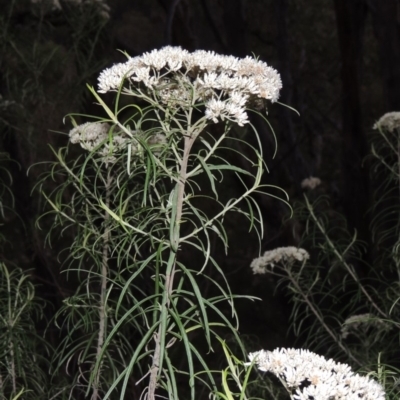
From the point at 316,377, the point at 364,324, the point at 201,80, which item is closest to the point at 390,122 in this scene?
the point at 364,324

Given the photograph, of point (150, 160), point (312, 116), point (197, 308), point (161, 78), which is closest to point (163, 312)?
point (197, 308)

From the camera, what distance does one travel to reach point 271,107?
19.5 ft

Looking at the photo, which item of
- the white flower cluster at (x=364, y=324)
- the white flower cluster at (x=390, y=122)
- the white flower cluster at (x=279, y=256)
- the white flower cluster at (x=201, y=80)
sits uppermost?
the white flower cluster at (x=201, y=80)

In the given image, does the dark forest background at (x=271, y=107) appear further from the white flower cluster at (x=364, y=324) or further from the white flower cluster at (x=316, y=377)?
the white flower cluster at (x=316, y=377)

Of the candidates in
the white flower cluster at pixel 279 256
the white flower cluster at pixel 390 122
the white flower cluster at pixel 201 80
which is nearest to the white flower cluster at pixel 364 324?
the white flower cluster at pixel 279 256

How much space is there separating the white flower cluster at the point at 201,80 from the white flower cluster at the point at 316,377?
383 mm

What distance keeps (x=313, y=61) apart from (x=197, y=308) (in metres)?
5.00

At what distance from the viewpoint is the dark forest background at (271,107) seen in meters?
3.44

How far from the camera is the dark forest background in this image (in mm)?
3438

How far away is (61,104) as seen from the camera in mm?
4492

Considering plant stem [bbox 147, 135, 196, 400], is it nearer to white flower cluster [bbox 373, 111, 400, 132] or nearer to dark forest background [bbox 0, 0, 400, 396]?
white flower cluster [bbox 373, 111, 400, 132]

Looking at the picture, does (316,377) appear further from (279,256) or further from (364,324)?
(364,324)

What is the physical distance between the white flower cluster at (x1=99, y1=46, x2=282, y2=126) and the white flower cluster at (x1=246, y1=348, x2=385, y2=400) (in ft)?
1.26

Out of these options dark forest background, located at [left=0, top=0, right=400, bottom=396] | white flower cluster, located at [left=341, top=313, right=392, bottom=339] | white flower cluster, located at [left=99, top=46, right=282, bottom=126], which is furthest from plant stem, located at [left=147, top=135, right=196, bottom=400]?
dark forest background, located at [left=0, top=0, right=400, bottom=396]
